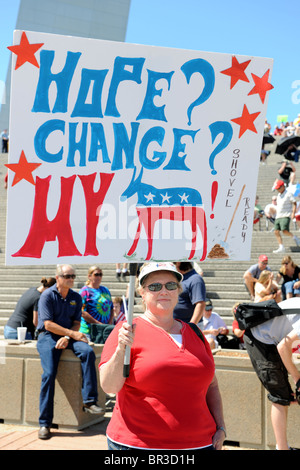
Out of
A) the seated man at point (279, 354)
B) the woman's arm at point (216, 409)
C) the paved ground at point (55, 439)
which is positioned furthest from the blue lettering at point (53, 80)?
the paved ground at point (55, 439)

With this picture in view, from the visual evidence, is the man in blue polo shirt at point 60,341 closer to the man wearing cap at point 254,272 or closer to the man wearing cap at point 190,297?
the man wearing cap at point 190,297

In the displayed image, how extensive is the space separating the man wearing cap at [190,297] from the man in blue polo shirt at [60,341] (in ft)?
3.40

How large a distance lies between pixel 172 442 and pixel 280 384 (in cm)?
209

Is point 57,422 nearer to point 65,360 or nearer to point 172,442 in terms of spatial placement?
point 65,360

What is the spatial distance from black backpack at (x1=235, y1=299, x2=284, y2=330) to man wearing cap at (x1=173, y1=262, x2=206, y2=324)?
3.95 feet

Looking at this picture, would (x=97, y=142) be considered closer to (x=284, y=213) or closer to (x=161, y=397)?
(x=161, y=397)

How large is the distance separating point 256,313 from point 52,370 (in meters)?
2.32

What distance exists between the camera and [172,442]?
2674mm

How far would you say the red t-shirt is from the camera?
268 centimetres

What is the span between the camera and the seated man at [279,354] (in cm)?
435

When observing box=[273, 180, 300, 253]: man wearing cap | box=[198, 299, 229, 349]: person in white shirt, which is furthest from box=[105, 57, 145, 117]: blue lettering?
box=[273, 180, 300, 253]: man wearing cap

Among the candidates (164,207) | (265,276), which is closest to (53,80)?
(164,207)

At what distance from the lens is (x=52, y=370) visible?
5.70 metres

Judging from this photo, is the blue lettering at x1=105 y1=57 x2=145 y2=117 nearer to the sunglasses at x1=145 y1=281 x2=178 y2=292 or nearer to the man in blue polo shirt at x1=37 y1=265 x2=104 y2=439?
the sunglasses at x1=145 y1=281 x2=178 y2=292
